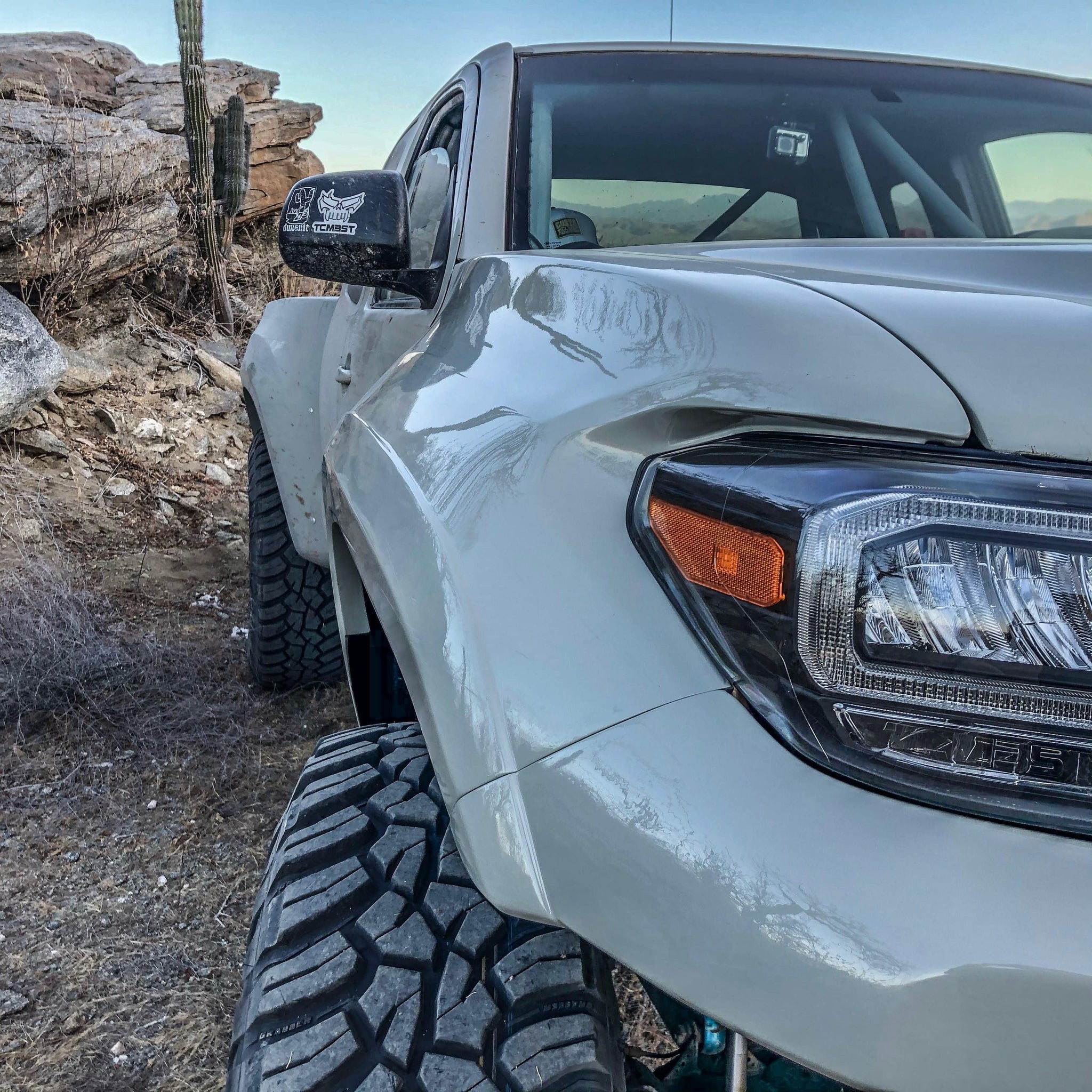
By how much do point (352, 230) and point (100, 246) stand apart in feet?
20.2

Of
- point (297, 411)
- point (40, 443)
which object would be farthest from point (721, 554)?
point (40, 443)

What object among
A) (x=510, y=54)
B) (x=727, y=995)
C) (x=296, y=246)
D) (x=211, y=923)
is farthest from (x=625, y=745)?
(x=211, y=923)

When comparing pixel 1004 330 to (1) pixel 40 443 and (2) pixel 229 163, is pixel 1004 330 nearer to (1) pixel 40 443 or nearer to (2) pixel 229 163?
(1) pixel 40 443

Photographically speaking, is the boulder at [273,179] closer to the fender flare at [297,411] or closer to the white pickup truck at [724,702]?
the fender flare at [297,411]

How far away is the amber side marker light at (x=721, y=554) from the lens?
2.43 feet

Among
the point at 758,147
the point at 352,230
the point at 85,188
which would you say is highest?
the point at 85,188

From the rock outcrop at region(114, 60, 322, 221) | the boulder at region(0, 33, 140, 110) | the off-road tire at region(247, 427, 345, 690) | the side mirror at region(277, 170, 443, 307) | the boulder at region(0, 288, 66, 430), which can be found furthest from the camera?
the rock outcrop at region(114, 60, 322, 221)

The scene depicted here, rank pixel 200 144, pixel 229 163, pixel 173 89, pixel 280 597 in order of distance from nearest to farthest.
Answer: pixel 280 597 < pixel 200 144 < pixel 229 163 < pixel 173 89

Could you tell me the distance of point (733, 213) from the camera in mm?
1839

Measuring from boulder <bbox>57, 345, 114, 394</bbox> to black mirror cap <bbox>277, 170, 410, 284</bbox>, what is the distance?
17.2 ft

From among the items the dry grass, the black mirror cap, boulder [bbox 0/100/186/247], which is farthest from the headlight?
boulder [bbox 0/100/186/247]

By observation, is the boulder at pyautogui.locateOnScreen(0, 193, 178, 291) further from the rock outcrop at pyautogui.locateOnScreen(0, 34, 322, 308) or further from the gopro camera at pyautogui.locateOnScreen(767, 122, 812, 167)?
the gopro camera at pyautogui.locateOnScreen(767, 122, 812, 167)

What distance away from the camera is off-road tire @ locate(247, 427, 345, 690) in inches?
120

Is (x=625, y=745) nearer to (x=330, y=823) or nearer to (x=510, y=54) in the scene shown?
(x=330, y=823)
